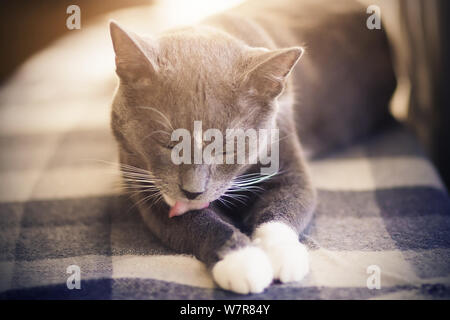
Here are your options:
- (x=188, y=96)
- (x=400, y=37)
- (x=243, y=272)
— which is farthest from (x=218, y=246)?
(x=400, y=37)

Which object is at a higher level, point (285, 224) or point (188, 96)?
point (188, 96)

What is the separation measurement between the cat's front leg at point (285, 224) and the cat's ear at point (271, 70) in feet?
0.82

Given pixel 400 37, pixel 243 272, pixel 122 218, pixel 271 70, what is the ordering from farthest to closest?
pixel 400 37 → pixel 122 218 → pixel 271 70 → pixel 243 272

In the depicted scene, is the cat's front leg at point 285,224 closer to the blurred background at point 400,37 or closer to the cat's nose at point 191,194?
the cat's nose at point 191,194

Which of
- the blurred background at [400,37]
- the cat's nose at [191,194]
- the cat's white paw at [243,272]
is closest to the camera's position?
the cat's white paw at [243,272]

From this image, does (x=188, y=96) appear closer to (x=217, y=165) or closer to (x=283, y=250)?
(x=217, y=165)

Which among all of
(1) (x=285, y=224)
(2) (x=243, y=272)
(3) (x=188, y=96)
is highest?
(3) (x=188, y=96)

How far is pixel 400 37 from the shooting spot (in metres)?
1.77

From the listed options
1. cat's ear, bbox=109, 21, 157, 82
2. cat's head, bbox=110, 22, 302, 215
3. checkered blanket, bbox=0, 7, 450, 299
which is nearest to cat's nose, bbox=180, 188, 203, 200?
cat's head, bbox=110, 22, 302, 215

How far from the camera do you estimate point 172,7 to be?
154 centimetres

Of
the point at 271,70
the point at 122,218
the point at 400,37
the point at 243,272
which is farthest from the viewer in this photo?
the point at 400,37

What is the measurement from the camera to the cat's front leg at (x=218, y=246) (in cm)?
83

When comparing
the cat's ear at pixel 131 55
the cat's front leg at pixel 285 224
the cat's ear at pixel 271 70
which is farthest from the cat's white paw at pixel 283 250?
the cat's ear at pixel 131 55

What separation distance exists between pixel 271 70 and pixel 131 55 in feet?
0.99
